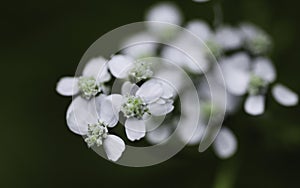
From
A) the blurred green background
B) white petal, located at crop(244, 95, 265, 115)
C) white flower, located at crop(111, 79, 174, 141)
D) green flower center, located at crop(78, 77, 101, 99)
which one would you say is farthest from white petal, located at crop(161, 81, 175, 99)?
the blurred green background

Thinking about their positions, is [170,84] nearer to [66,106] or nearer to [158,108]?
[158,108]

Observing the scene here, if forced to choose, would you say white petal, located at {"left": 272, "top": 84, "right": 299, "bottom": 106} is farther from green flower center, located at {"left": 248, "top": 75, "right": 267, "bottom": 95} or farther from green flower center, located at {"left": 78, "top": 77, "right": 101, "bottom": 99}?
green flower center, located at {"left": 78, "top": 77, "right": 101, "bottom": 99}

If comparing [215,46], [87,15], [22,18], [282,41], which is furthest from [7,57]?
[282,41]

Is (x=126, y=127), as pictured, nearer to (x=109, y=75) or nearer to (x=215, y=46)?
(x=109, y=75)

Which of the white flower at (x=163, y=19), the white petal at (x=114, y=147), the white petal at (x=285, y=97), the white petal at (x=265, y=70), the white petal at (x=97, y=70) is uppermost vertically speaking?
the white petal at (x=97, y=70)

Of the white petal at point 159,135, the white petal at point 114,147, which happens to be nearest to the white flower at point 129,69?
the white petal at point 114,147

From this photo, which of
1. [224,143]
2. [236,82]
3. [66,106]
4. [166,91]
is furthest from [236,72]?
[66,106]

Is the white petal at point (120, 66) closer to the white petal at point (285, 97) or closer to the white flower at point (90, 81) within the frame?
the white flower at point (90, 81)
